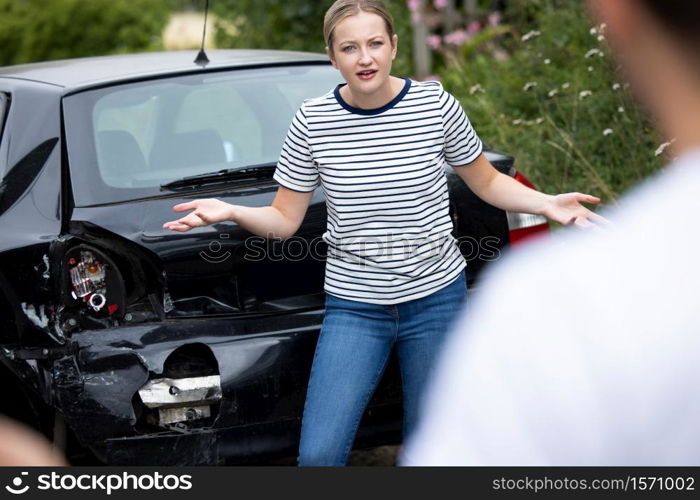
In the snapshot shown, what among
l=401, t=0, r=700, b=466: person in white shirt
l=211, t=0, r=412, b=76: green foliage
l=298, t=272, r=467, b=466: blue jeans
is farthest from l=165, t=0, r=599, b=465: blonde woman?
l=211, t=0, r=412, b=76: green foliage

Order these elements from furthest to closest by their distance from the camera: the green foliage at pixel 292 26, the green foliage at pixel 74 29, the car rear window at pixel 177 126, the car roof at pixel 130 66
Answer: the green foliage at pixel 74 29 → the green foliage at pixel 292 26 → the car roof at pixel 130 66 → the car rear window at pixel 177 126

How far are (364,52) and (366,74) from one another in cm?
7

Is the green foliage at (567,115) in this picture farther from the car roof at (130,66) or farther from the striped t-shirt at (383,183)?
the striped t-shirt at (383,183)

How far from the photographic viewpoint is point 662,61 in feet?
3.38

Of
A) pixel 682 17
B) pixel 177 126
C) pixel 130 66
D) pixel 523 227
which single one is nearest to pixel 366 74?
pixel 523 227

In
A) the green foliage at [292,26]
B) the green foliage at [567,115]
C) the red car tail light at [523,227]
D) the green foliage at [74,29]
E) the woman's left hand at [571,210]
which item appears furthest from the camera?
the green foliage at [74,29]

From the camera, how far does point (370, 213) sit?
3.17 m

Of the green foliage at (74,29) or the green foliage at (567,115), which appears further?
the green foliage at (74,29)

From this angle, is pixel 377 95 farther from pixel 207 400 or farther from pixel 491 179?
pixel 207 400

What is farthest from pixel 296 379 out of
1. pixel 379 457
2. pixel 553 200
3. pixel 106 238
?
pixel 379 457

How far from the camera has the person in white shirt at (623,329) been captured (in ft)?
3.31

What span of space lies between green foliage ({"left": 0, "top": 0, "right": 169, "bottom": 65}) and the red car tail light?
14234 millimetres

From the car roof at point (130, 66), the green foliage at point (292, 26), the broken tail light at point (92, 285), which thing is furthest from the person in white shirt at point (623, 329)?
the green foliage at point (292, 26)

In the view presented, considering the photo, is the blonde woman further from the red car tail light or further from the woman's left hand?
the red car tail light
